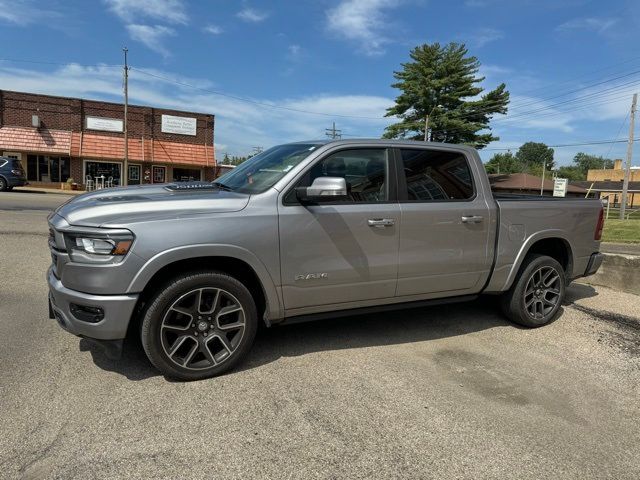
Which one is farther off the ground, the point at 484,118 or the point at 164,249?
the point at 484,118

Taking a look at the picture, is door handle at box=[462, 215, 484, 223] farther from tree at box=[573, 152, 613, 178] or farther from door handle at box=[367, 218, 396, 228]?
tree at box=[573, 152, 613, 178]

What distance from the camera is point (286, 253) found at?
3.67 meters

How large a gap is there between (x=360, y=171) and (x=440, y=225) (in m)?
0.89

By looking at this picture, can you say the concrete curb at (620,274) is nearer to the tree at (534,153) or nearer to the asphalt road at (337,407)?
the asphalt road at (337,407)

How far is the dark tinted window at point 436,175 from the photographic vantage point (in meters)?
4.31

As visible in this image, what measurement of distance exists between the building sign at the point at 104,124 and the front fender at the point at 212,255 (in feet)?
108

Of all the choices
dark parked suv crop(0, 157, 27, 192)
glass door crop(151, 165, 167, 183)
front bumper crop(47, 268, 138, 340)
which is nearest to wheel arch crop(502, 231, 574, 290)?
front bumper crop(47, 268, 138, 340)

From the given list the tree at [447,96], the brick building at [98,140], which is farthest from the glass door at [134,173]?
the tree at [447,96]

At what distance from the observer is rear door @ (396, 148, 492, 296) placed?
4.20 meters

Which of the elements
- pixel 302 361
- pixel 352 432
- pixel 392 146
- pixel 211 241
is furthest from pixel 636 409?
pixel 211 241

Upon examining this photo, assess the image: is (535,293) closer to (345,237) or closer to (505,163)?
(345,237)

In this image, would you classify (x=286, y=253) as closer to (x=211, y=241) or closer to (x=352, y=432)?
(x=211, y=241)

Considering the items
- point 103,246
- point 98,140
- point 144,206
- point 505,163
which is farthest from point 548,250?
point 505,163

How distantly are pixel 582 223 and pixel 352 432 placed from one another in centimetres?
388
